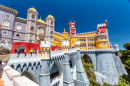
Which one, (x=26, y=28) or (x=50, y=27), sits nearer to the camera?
(x=26, y=28)

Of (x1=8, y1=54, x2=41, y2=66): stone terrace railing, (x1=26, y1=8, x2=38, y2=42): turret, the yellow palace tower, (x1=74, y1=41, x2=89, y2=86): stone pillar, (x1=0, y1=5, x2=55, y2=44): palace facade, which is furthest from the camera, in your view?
the yellow palace tower

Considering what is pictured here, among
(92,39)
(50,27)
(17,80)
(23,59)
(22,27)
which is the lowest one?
(17,80)

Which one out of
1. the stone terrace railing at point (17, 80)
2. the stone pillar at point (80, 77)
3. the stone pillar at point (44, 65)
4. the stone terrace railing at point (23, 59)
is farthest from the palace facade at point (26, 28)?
the stone terrace railing at point (17, 80)

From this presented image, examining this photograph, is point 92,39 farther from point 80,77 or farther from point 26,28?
point 26,28

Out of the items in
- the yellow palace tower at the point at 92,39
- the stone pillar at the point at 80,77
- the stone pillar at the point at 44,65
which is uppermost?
the yellow palace tower at the point at 92,39

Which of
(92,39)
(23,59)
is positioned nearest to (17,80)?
(23,59)

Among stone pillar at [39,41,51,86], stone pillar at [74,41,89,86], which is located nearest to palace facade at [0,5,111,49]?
stone pillar at [39,41,51,86]

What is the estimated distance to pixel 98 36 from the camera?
113ft

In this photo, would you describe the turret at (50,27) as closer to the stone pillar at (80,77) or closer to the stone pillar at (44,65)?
the stone pillar at (80,77)

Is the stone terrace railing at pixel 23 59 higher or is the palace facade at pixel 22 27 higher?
the palace facade at pixel 22 27

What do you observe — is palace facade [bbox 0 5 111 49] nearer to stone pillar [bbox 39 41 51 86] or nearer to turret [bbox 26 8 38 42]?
turret [bbox 26 8 38 42]

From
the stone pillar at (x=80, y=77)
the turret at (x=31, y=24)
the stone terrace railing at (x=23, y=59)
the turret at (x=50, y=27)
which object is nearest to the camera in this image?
the stone terrace railing at (x=23, y=59)

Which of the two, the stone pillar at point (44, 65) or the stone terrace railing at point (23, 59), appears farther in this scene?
the stone pillar at point (44, 65)

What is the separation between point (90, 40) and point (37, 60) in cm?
3434
